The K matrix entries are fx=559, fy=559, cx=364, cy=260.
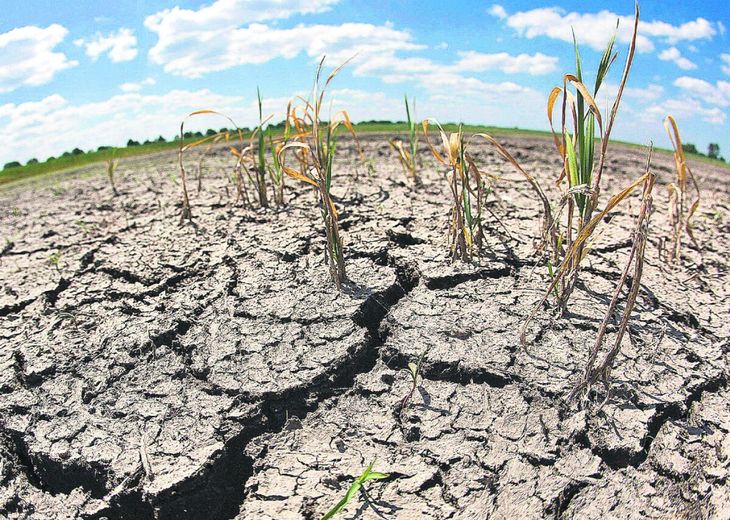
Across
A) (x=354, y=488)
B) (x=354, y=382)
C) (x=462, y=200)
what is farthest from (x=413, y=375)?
(x=462, y=200)

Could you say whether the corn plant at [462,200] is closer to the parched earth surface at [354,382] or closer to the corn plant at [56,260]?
the parched earth surface at [354,382]

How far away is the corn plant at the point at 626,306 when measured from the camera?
4.21ft

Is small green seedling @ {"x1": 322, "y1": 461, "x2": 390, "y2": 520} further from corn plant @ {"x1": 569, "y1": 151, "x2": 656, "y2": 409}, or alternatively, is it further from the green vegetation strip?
the green vegetation strip

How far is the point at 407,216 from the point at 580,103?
103 cm

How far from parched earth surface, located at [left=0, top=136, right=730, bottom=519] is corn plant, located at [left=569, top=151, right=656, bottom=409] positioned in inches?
1.8

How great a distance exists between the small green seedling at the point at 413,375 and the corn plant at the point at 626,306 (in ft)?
1.32

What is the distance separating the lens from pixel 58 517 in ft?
4.50

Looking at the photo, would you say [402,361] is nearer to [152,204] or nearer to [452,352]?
[452,352]

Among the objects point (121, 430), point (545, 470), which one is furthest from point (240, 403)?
point (545, 470)

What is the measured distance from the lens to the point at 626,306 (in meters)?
1.40

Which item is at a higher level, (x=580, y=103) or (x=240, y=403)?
(x=580, y=103)

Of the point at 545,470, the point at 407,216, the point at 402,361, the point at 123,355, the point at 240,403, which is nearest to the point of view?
the point at 545,470

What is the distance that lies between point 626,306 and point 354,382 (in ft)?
2.44

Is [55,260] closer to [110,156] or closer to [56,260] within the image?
[56,260]
